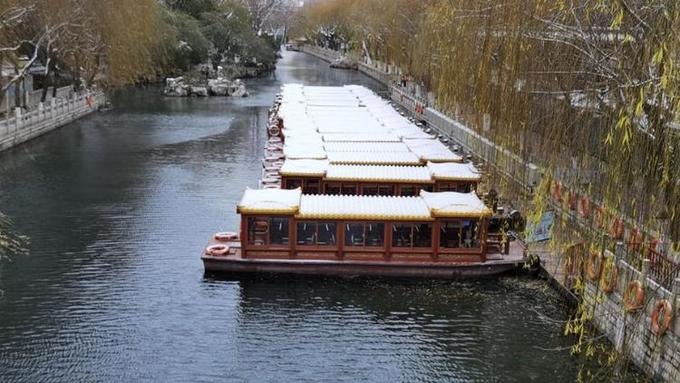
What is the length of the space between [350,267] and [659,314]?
290 inches

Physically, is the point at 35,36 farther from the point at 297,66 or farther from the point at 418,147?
the point at 297,66

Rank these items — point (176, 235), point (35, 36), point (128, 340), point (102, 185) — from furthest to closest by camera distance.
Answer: point (35, 36)
point (102, 185)
point (176, 235)
point (128, 340)

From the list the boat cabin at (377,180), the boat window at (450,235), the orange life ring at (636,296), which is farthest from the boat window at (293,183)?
the orange life ring at (636,296)

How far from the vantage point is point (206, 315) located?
616 inches

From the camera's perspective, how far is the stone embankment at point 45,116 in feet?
108

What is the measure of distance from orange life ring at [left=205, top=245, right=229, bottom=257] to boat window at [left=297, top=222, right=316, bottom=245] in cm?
167

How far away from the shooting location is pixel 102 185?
88.0 feet

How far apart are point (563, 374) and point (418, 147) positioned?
14492 millimetres

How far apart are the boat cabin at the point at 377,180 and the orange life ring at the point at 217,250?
4539mm

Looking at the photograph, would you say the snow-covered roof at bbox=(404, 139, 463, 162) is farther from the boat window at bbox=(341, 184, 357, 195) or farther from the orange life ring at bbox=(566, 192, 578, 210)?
the orange life ring at bbox=(566, 192, 578, 210)

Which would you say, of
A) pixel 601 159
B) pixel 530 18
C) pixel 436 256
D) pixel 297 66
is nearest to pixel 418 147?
pixel 436 256

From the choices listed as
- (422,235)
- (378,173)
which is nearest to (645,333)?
(422,235)

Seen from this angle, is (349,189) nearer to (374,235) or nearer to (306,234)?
(374,235)

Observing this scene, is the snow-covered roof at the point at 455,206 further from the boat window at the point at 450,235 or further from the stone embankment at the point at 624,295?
the stone embankment at the point at 624,295
